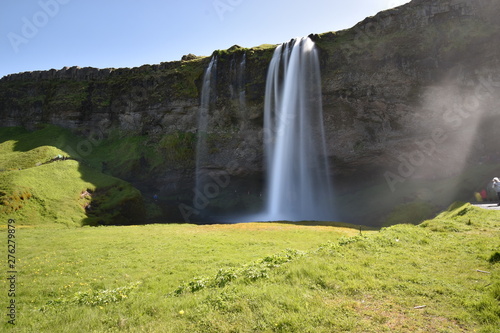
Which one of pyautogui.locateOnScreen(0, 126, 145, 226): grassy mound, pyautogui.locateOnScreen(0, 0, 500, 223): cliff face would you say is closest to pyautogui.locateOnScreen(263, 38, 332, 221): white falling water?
pyautogui.locateOnScreen(0, 0, 500, 223): cliff face

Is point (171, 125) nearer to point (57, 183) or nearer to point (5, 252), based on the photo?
point (57, 183)

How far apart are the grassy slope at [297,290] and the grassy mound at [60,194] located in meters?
24.0

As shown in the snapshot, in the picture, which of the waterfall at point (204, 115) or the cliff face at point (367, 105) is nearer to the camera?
the cliff face at point (367, 105)

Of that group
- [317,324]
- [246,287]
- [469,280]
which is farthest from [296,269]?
[469,280]

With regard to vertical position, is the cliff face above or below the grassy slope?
above

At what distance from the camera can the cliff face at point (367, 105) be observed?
3712 centimetres

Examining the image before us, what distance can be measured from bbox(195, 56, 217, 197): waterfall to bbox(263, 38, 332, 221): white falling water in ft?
39.6

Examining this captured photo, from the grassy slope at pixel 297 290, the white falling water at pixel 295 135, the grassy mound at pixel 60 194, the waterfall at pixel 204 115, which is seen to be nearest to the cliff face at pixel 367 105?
the waterfall at pixel 204 115

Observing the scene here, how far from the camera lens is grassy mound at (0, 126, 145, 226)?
3428 cm

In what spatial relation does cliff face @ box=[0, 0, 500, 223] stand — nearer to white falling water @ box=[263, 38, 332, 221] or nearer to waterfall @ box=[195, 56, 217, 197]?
waterfall @ box=[195, 56, 217, 197]

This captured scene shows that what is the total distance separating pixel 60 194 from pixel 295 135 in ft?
121

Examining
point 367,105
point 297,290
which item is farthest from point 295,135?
point 297,290

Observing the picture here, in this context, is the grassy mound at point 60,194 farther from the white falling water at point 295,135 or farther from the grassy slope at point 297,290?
the grassy slope at point 297,290

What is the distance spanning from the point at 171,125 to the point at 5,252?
43.2 meters
